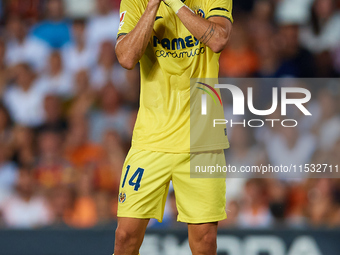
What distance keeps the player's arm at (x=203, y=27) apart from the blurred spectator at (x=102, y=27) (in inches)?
132

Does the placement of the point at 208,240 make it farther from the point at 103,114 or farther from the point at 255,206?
the point at 103,114

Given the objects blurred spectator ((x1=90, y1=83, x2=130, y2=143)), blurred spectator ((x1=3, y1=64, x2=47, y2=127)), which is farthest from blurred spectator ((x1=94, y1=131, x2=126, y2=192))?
blurred spectator ((x1=3, y1=64, x2=47, y2=127))

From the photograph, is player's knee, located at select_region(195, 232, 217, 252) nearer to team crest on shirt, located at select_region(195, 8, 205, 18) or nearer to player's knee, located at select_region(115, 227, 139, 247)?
player's knee, located at select_region(115, 227, 139, 247)

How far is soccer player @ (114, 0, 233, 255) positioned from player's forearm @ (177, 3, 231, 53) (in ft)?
0.17

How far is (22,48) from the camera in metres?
6.08

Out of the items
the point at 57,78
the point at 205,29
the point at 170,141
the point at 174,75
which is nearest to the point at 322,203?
the point at 170,141

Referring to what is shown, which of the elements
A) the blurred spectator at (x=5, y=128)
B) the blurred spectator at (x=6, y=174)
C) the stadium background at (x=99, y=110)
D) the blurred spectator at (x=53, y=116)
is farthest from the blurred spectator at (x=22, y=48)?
the blurred spectator at (x=6, y=174)

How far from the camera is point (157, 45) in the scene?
2.88m

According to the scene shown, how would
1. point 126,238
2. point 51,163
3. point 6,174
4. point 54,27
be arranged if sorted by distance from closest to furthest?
1. point 126,238
2. point 51,163
3. point 6,174
4. point 54,27

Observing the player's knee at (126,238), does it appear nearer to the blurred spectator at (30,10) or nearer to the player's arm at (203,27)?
the player's arm at (203,27)

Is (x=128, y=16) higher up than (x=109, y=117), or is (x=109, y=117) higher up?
(x=128, y=16)

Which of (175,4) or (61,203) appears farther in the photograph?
(61,203)

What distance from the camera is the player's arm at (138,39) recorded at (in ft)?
8.63

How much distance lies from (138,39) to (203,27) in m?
0.37
